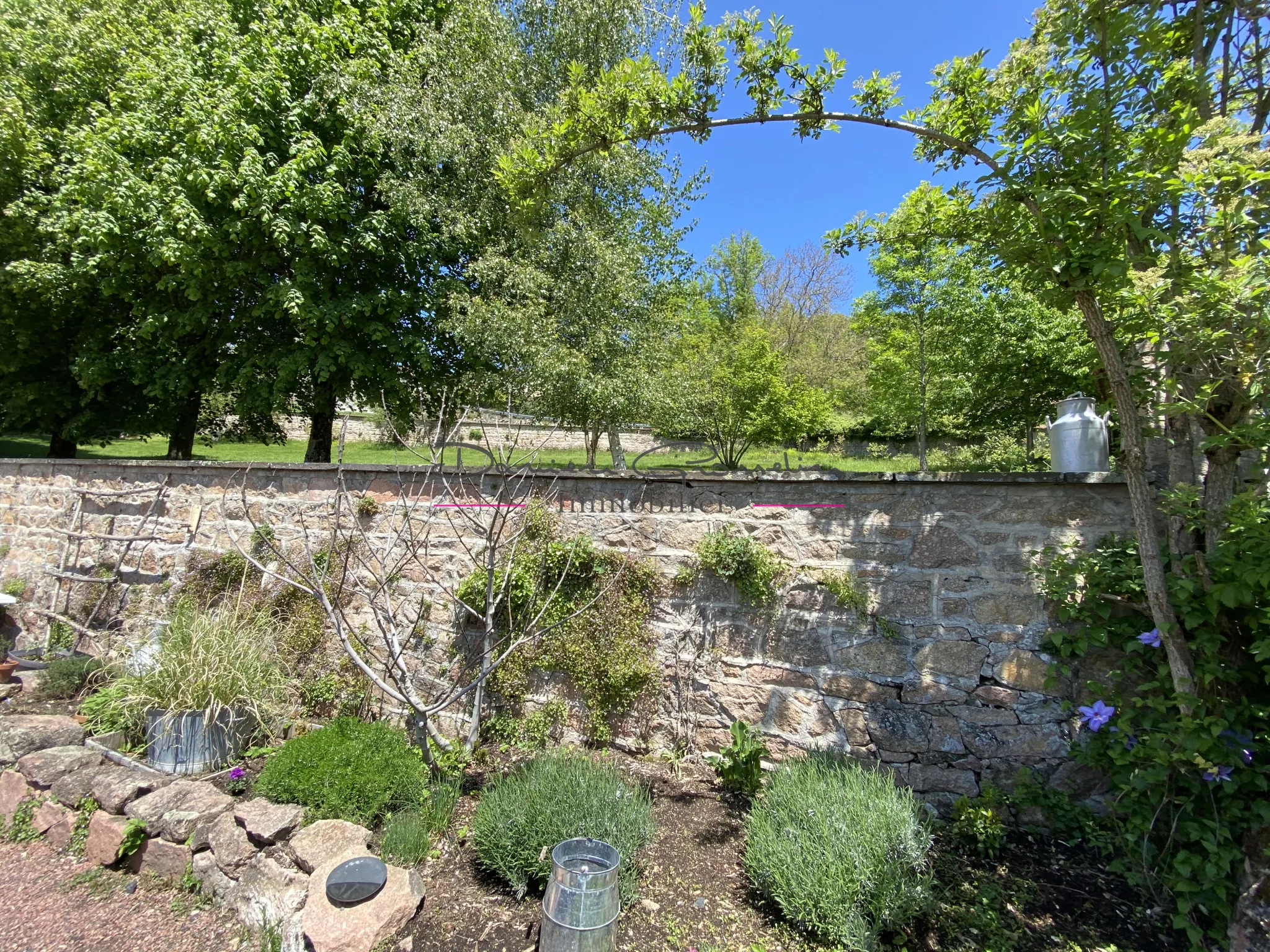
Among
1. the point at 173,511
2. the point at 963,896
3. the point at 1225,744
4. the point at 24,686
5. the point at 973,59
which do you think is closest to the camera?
the point at 1225,744

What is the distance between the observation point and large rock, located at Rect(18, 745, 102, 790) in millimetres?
3730

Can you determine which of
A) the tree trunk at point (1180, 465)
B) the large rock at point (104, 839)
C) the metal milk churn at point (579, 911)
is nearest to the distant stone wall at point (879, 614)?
the tree trunk at point (1180, 465)

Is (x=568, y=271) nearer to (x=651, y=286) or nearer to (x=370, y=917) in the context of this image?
(x=651, y=286)

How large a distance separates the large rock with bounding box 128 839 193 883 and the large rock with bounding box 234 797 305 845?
341mm

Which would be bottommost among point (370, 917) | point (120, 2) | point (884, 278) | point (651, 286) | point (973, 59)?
point (370, 917)

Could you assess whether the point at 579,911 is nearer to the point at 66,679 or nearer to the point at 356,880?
the point at 356,880

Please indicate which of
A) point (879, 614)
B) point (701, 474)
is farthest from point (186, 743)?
point (879, 614)

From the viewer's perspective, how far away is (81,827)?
3514mm

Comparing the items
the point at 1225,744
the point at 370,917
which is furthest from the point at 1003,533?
the point at 370,917

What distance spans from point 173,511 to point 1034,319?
12179 millimetres

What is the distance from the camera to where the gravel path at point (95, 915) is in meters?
2.81

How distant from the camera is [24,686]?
519 centimetres

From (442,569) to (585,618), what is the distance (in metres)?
1.32

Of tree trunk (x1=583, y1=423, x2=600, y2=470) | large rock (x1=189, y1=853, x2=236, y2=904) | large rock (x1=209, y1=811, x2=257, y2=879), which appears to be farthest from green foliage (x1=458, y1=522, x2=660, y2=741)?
tree trunk (x1=583, y1=423, x2=600, y2=470)
